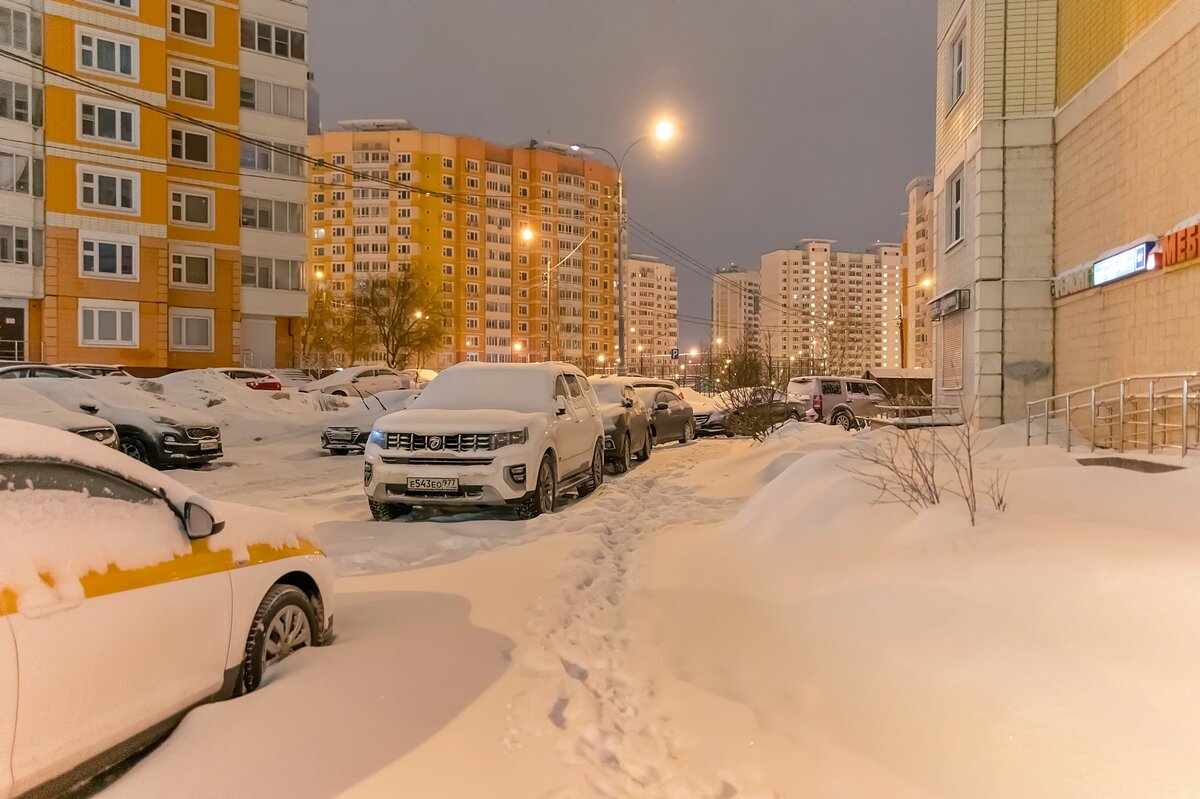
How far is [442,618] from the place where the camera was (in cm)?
522

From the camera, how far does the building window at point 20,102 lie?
3069 centimetres

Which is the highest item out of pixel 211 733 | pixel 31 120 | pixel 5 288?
pixel 31 120

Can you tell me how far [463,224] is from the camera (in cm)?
10506

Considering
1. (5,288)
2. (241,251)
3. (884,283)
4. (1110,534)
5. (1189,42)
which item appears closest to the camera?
(1110,534)

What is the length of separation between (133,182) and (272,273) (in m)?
7.21

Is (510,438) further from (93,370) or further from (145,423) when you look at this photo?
(93,370)

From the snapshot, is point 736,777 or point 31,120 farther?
point 31,120

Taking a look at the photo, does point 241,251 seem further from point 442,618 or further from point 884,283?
point 884,283

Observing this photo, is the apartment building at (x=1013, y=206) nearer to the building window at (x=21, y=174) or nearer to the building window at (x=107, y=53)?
the building window at (x=107, y=53)

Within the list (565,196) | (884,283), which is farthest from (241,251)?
(884,283)

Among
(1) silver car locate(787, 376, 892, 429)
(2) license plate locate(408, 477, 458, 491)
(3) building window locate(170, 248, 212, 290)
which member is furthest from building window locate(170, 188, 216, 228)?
(2) license plate locate(408, 477, 458, 491)

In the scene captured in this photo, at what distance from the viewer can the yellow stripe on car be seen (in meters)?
2.58

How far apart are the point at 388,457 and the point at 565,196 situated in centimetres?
11038

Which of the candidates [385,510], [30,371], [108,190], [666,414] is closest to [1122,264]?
[666,414]
